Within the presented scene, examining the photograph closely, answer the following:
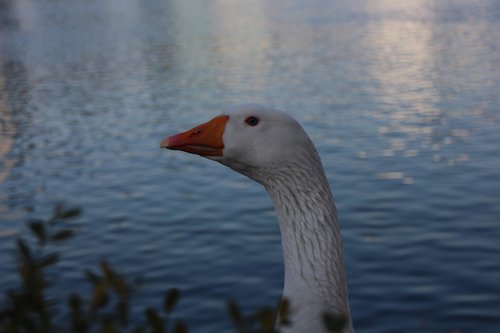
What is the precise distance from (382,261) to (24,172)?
30.3 feet

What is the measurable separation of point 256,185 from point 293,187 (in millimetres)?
10000

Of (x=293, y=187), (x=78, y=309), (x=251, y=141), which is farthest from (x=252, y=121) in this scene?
(x=78, y=309)

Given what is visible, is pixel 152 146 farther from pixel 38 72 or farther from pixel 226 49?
pixel 226 49

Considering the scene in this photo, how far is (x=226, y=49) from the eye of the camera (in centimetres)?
3725

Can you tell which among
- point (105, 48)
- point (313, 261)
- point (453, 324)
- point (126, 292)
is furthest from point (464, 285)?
point (105, 48)

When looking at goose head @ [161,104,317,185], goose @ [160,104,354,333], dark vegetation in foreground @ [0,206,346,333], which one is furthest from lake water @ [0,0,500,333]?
goose head @ [161,104,317,185]

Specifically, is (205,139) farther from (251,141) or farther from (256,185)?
(256,185)

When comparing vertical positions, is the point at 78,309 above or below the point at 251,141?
below

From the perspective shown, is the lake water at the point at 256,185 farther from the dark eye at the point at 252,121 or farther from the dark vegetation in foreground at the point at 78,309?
the dark eye at the point at 252,121

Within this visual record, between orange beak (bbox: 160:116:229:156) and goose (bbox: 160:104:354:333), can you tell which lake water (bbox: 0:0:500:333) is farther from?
orange beak (bbox: 160:116:229:156)

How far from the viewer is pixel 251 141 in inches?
183

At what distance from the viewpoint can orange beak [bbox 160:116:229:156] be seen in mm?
4711

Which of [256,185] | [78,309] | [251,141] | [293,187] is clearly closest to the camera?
[78,309]

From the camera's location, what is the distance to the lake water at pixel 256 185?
9859 mm
